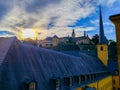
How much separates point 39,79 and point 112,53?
7759cm

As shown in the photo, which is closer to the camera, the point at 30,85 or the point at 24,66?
the point at 30,85

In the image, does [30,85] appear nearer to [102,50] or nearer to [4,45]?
[4,45]

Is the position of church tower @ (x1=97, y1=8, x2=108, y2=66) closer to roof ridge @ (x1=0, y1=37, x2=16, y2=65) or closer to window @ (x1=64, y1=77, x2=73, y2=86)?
window @ (x1=64, y1=77, x2=73, y2=86)

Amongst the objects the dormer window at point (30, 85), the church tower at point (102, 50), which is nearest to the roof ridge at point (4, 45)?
the dormer window at point (30, 85)

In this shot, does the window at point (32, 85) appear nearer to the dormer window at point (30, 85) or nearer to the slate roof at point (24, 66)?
the dormer window at point (30, 85)

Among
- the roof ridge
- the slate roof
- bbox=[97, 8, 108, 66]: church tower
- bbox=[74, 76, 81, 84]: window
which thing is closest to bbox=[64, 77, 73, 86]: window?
the slate roof

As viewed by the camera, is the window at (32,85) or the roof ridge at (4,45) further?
the window at (32,85)

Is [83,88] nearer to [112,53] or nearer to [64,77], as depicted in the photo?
[64,77]

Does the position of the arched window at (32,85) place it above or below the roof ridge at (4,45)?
below

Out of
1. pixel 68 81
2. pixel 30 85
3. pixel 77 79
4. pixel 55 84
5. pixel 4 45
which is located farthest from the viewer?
pixel 77 79

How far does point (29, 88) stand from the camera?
19.4 m

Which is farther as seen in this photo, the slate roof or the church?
the church

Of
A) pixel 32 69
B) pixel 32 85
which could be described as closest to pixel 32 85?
pixel 32 85

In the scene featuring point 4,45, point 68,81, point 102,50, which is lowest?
point 68,81
